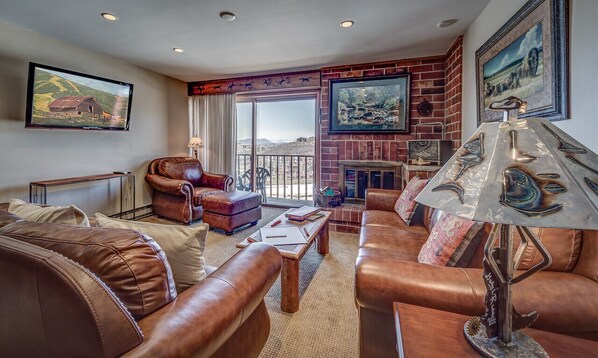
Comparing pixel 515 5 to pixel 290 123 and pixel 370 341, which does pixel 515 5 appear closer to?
pixel 370 341

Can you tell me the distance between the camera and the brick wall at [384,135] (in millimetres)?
3416

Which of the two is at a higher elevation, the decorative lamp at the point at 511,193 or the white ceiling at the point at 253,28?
the white ceiling at the point at 253,28

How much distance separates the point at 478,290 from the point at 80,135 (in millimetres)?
4265

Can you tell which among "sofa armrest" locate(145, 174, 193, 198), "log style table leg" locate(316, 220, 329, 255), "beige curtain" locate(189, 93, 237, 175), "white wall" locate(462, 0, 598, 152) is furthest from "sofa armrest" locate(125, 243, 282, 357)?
"beige curtain" locate(189, 93, 237, 175)

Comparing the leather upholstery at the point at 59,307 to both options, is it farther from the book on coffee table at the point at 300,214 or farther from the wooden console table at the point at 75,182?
the wooden console table at the point at 75,182

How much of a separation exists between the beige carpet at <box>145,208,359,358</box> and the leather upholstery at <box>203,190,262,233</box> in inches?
18.0

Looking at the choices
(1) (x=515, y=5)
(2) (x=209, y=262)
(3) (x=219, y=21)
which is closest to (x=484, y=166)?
(1) (x=515, y=5)

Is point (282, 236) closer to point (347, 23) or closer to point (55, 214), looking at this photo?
point (55, 214)

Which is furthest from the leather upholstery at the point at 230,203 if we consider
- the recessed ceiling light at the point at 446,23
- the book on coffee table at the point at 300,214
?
the recessed ceiling light at the point at 446,23

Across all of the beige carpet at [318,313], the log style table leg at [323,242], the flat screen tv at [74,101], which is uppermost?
the flat screen tv at [74,101]

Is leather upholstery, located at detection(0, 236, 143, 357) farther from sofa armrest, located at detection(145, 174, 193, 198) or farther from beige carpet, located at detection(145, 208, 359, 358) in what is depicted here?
sofa armrest, located at detection(145, 174, 193, 198)

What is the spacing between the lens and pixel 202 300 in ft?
2.81

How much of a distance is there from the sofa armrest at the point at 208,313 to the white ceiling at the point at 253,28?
215 cm

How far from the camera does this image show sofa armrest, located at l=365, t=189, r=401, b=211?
2.74 meters
